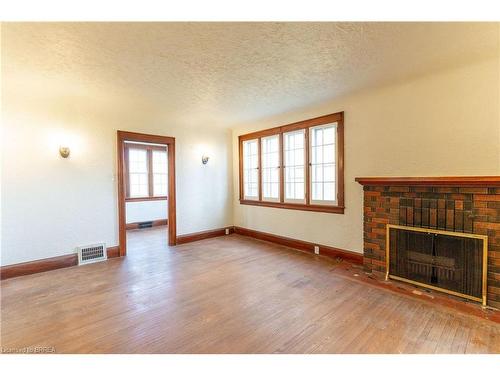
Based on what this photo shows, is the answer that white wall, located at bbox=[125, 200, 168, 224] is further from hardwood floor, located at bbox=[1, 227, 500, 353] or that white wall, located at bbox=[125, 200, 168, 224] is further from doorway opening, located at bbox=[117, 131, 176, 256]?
hardwood floor, located at bbox=[1, 227, 500, 353]

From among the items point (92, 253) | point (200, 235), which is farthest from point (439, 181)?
point (92, 253)

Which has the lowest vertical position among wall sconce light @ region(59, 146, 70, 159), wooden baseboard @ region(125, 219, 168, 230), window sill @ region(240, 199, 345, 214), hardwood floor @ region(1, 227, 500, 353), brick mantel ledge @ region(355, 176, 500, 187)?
hardwood floor @ region(1, 227, 500, 353)

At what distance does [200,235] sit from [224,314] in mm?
3177

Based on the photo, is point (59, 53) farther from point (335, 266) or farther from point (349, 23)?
point (335, 266)

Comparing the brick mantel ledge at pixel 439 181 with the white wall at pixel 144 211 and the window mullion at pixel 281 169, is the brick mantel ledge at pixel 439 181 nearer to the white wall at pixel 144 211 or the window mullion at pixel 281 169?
the window mullion at pixel 281 169

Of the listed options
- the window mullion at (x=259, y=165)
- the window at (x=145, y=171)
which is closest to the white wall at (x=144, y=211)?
the window at (x=145, y=171)

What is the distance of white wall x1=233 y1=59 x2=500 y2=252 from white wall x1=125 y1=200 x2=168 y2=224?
4.77m

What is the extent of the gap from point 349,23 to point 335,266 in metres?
3.08

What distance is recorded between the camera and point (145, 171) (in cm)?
750

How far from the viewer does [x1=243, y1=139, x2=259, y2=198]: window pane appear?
555 centimetres

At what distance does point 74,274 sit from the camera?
3.48 metres

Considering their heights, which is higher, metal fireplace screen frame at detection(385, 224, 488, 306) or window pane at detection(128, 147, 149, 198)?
window pane at detection(128, 147, 149, 198)

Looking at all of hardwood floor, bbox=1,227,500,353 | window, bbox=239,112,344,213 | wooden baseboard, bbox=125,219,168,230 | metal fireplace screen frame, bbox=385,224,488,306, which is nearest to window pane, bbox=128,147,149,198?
wooden baseboard, bbox=125,219,168,230

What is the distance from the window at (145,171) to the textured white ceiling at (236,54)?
3981 millimetres
